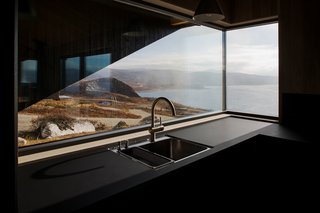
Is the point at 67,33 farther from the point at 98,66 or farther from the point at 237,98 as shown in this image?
the point at 237,98

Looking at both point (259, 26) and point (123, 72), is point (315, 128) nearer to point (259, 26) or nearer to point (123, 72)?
point (259, 26)

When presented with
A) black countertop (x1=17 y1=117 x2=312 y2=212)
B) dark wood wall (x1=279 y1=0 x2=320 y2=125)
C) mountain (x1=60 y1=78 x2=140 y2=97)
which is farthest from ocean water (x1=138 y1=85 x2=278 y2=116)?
black countertop (x1=17 y1=117 x2=312 y2=212)

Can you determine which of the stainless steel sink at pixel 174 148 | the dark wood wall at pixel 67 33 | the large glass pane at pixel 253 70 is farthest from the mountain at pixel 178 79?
the stainless steel sink at pixel 174 148

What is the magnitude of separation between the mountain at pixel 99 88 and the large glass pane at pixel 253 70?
1.68 m

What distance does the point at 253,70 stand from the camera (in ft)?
9.59

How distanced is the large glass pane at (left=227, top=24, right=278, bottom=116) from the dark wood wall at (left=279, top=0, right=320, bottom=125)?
0.48 metres

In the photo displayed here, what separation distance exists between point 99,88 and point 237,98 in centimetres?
201

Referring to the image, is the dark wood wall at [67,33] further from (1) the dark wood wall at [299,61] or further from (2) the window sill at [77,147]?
(1) the dark wood wall at [299,61]

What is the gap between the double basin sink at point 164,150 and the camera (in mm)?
1550

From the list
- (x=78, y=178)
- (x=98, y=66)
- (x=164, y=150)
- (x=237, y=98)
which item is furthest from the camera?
(x=237, y=98)

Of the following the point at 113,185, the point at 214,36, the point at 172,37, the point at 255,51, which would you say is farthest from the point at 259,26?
the point at 113,185

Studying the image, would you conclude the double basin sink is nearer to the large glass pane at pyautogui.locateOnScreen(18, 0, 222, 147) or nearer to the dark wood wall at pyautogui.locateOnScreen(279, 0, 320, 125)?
the large glass pane at pyautogui.locateOnScreen(18, 0, 222, 147)

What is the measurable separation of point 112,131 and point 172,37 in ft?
3.84

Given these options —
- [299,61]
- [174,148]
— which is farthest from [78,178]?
[299,61]
